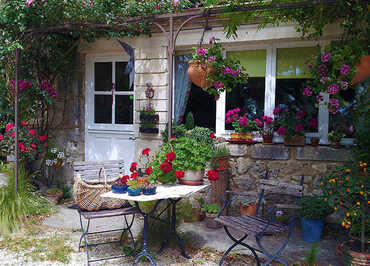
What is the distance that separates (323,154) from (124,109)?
312 cm

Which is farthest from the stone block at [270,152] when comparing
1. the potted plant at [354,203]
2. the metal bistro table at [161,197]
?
the metal bistro table at [161,197]

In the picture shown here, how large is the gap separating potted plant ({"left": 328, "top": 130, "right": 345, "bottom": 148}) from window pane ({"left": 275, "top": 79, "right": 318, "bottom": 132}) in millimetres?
256

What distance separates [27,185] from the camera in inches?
195

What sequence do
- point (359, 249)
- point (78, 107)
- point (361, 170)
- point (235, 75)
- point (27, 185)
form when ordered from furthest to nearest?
1. point (78, 107)
2. point (27, 185)
3. point (235, 75)
4. point (361, 170)
5. point (359, 249)

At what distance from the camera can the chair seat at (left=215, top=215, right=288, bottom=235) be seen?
2.95 metres

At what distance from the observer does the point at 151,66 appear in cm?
517

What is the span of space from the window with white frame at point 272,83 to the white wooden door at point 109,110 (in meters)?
1.58

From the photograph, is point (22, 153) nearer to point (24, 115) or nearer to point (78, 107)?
point (24, 115)

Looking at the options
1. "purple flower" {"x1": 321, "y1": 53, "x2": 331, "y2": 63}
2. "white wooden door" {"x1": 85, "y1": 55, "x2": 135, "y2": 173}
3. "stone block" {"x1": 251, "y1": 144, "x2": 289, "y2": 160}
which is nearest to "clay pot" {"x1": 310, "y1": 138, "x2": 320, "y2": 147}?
"stone block" {"x1": 251, "y1": 144, "x2": 289, "y2": 160}

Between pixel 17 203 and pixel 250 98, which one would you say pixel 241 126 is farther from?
pixel 17 203

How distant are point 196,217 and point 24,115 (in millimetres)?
2977

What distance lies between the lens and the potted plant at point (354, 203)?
2961mm

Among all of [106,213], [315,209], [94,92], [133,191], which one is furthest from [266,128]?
[94,92]

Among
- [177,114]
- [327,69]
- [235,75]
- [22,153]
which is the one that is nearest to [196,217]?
[177,114]
